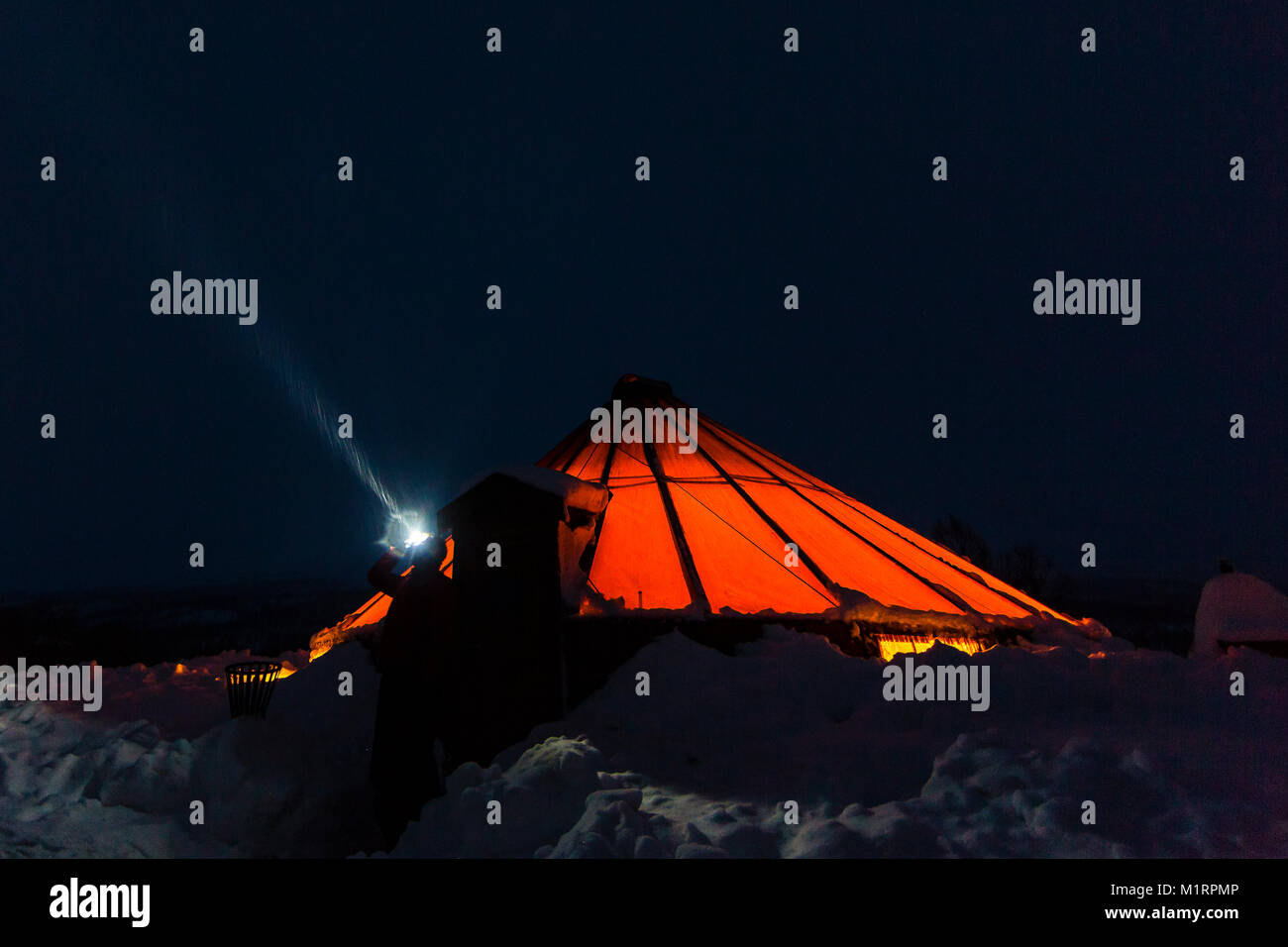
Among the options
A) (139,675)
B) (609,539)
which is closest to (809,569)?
(609,539)

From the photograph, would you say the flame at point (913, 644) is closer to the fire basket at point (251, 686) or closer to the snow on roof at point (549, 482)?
the snow on roof at point (549, 482)

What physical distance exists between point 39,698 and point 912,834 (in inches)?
367

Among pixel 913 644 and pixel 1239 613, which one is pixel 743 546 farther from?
pixel 1239 613

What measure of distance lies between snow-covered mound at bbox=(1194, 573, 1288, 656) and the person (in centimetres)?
616

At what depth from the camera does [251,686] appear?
645 centimetres

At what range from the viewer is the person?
4.89 metres

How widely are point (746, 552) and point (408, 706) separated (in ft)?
11.8
